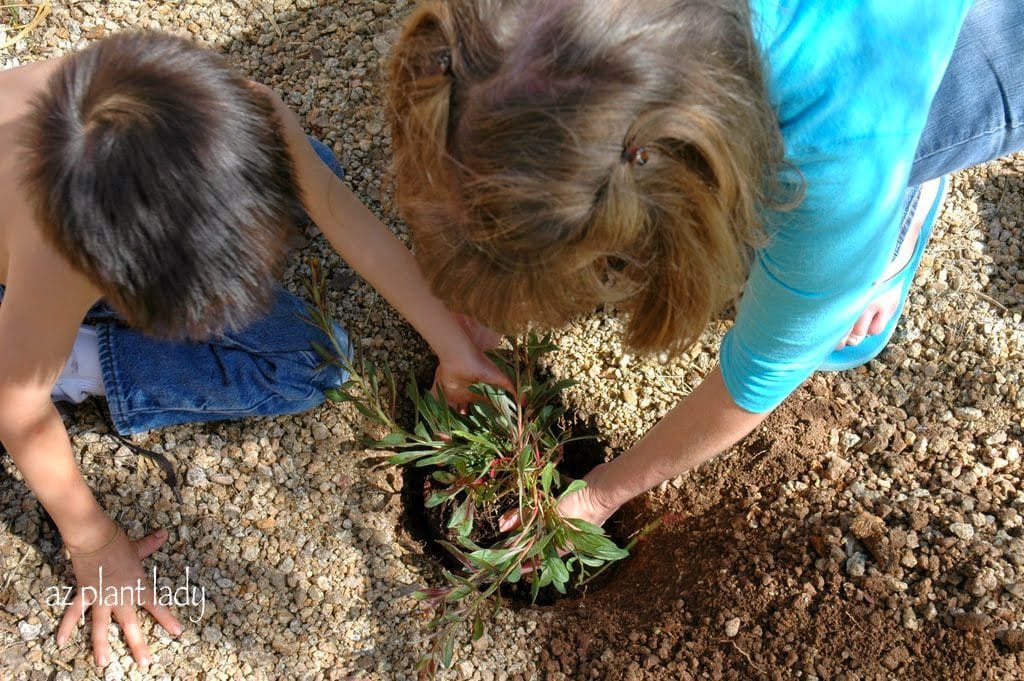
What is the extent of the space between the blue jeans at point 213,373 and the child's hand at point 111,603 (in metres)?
0.28

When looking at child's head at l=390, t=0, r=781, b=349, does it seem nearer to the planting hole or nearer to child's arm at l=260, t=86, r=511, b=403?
child's arm at l=260, t=86, r=511, b=403

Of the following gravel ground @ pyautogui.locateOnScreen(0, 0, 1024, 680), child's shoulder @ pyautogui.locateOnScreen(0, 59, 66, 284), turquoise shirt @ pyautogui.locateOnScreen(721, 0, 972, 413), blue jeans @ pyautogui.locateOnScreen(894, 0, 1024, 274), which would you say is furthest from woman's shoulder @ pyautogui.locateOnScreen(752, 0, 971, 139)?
child's shoulder @ pyautogui.locateOnScreen(0, 59, 66, 284)

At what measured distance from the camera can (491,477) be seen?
5.92 ft

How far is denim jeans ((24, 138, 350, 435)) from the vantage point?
182 centimetres

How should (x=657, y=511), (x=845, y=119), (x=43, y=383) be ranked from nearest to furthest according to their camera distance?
(x=845, y=119), (x=43, y=383), (x=657, y=511)

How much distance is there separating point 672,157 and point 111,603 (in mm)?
1450

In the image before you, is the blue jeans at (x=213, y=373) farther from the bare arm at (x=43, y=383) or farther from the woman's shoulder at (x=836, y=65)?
the woman's shoulder at (x=836, y=65)

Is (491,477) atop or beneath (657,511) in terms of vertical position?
atop

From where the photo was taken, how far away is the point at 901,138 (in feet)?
3.72

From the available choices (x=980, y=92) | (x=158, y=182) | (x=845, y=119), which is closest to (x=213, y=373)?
(x=158, y=182)

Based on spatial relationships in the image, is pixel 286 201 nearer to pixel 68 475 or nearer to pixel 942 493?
pixel 68 475

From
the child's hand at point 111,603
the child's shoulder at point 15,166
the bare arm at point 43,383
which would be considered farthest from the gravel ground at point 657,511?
the child's shoulder at point 15,166

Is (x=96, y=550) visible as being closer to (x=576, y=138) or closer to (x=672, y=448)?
(x=672, y=448)

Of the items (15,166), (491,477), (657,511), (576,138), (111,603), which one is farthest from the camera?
(657,511)
